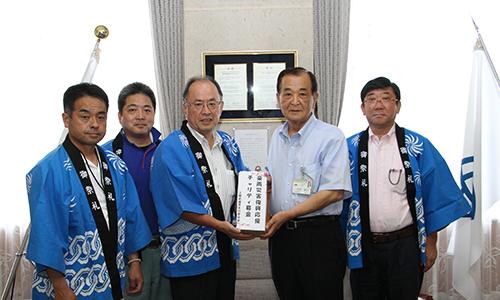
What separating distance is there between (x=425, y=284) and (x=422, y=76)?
64.2 inches

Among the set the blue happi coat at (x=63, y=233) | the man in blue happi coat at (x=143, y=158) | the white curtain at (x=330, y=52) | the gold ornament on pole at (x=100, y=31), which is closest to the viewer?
the blue happi coat at (x=63, y=233)

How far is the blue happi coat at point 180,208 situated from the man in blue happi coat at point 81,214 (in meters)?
0.15

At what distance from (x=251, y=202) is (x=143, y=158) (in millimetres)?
660

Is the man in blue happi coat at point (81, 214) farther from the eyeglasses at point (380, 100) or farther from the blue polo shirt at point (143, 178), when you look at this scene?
the eyeglasses at point (380, 100)

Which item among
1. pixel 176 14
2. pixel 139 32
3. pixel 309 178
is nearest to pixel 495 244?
pixel 309 178

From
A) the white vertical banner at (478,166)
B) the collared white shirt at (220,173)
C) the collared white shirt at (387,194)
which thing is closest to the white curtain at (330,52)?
the white vertical banner at (478,166)

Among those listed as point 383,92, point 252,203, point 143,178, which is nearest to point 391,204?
point 383,92

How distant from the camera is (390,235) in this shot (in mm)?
2410

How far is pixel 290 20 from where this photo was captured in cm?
343

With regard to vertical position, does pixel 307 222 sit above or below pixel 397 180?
below

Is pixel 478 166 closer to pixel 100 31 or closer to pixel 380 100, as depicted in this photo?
pixel 380 100

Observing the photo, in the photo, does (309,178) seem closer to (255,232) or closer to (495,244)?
(255,232)

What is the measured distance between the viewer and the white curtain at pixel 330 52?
138 inches

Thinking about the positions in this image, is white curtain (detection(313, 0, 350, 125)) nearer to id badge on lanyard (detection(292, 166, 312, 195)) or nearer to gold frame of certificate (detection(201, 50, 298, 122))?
gold frame of certificate (detection(201, 50, 298, 122))
